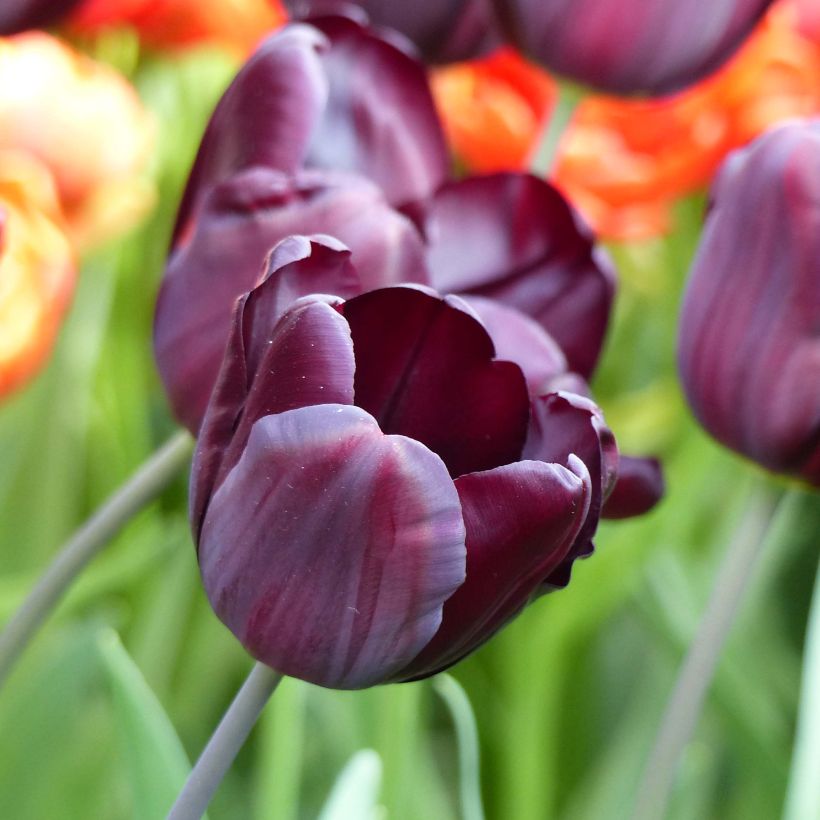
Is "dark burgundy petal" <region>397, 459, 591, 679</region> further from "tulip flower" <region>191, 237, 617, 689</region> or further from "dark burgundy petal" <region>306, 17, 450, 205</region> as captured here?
"dark burgundy petal" <region>306, 17, 450, 205</region>

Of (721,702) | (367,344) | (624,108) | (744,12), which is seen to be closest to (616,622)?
(721,702)

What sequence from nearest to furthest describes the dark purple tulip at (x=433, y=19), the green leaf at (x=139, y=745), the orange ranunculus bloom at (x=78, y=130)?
the green leaf at (x=139, y=745) → the dark purple tulip at (x=433, y=19) → the orange ranunculus bloom at (x=78, y=130)

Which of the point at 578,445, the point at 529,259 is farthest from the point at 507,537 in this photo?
the point at 529,259

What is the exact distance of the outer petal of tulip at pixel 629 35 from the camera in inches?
16.9

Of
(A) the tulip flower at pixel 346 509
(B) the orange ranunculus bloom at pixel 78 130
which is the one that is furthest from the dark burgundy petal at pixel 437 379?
(B) the orange ranunculus bloom at pixel 78 130

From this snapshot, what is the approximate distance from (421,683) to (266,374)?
0.30 metres

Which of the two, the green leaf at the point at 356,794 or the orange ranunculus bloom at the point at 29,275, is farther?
the orange ranunculus bloom at the point at 29,275

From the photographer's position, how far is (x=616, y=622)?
2.43 feet

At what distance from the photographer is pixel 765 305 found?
1.17 ft

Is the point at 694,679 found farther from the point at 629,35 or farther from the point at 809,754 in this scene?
the point at 629,35

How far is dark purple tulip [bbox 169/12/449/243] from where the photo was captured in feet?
1.11

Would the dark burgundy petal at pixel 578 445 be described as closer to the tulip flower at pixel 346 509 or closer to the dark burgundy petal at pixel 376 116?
the tulip flower at pixel 346 509

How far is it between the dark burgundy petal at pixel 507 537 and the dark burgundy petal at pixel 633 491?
7cm

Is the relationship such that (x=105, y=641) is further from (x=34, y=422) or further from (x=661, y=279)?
(x=661, y=279)
